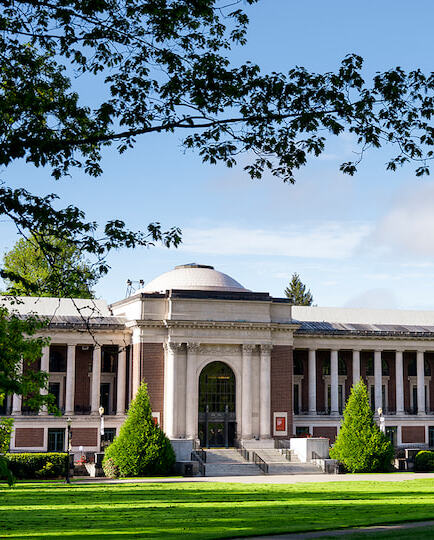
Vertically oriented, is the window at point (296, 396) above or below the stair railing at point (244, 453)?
above

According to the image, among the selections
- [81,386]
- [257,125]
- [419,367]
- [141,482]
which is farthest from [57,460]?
[257,125]

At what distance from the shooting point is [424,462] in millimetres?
59531

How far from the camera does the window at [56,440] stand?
209 feet

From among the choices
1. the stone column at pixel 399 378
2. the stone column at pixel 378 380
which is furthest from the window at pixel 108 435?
the stone column at pixel 399 378

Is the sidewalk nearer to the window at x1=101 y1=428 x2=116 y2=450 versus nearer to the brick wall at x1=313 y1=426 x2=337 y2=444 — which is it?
the window at x1=101 y1=428 x2=116 y2=450

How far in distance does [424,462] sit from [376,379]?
1356 centimetres

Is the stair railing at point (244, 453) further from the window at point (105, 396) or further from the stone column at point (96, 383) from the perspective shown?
the window at point (105, 396)

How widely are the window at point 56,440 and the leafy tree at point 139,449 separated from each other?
39.1 feet

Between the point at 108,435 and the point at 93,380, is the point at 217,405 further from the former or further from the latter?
the point at 93,380

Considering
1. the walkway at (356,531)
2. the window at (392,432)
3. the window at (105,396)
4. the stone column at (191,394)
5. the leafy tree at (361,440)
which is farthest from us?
the window at (392,432)

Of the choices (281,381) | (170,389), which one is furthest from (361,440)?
(170,389)

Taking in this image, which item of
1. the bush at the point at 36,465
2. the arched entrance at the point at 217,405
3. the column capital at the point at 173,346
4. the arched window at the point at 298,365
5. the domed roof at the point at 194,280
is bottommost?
the bush at the point at 36,465

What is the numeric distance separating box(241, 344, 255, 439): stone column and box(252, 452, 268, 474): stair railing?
392 cm

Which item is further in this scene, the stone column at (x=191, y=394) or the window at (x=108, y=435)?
the window at (x=108, y=435)
